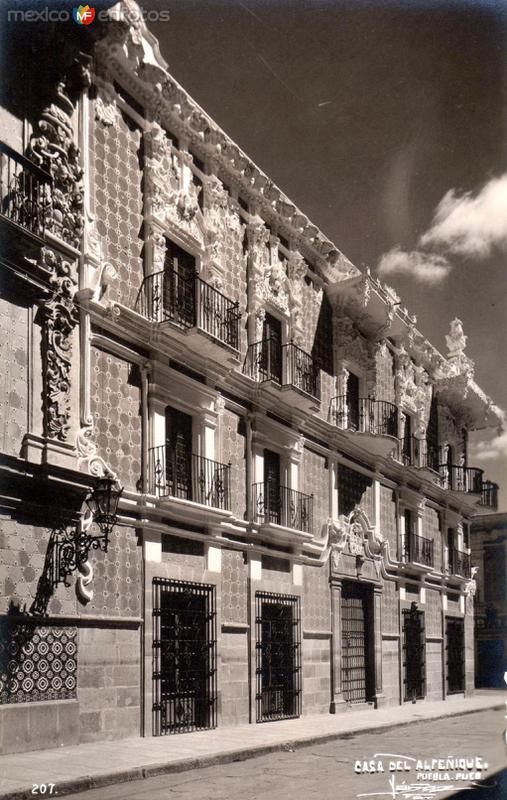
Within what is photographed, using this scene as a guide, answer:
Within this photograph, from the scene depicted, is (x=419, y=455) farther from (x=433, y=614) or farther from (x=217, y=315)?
(x=217, y=315)

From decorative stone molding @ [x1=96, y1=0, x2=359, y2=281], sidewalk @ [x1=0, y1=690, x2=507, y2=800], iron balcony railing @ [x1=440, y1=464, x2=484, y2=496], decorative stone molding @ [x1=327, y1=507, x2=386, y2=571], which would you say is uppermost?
decorative stone molding @ [x1=96, y1=0, x2=359, y2=281]

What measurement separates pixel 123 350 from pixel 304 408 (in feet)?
18.4

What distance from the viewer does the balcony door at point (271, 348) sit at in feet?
55.6

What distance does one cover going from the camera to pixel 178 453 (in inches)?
557

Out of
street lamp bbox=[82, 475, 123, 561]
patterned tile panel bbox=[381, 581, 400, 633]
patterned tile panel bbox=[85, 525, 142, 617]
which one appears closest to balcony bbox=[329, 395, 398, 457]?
patterned tile panel bbox=[381, 581, 400, 633]

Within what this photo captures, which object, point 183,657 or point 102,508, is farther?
point 183,657

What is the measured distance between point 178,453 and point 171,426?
1.39ft

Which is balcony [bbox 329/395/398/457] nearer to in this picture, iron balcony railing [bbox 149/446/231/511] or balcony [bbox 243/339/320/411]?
balcony [bbox 243/339/320/411]

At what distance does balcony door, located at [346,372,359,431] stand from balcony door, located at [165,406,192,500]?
6.64 metres

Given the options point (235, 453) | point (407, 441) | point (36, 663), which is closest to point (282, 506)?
point (235, 453)

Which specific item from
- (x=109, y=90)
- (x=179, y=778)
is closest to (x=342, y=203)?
(x=109, y=90)

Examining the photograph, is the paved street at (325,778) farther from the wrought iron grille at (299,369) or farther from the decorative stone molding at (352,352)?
the decorative stone molding at (352,352)

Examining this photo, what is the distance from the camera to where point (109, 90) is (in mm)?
13219

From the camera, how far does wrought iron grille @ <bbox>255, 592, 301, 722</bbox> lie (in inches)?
623
